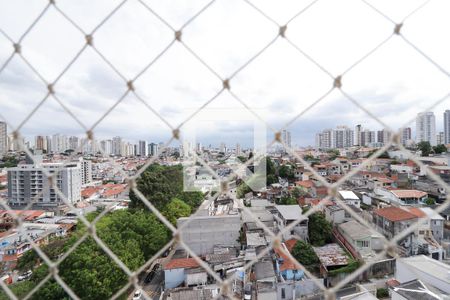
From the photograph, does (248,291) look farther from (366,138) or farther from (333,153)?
(333,153)


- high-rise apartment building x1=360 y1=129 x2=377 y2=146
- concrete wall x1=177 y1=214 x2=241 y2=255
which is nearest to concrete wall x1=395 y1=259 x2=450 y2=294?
concrete wall x1=177 y1=214 x2=241 y2=255

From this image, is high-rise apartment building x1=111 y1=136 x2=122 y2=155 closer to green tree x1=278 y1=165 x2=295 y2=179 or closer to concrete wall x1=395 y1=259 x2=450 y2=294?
green tree x1=278 y1=165 x2=295 y2=179

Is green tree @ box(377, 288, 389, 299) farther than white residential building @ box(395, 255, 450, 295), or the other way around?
green tree @ box(377, 288, 389, 299)

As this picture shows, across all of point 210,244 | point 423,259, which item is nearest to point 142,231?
point 210,244

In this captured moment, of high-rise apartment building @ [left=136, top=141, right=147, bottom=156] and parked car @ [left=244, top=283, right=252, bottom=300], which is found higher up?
high-rise apartment building @ [left=136, top=141, right=147, bottom=156]

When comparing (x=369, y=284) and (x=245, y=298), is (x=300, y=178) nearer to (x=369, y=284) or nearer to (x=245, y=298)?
(x=369, y=284)

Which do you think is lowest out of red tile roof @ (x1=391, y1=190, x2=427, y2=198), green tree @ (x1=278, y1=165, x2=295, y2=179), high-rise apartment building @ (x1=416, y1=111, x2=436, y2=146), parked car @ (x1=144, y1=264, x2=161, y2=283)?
parked car @ (x1=144, y1=264, x2=161, y2=283)

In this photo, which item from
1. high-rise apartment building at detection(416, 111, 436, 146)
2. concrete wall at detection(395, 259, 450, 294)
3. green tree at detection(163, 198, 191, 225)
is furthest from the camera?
green tree at detection(163, 198, 191, 225)
